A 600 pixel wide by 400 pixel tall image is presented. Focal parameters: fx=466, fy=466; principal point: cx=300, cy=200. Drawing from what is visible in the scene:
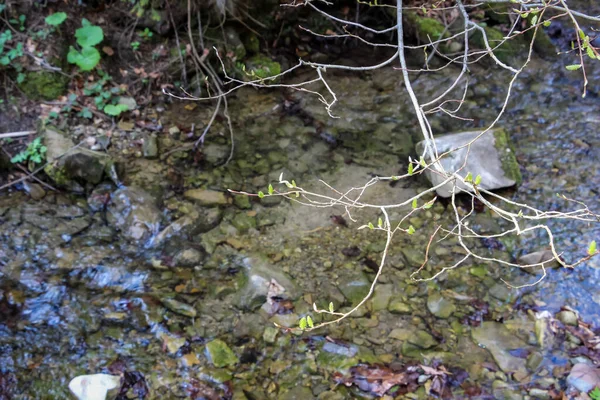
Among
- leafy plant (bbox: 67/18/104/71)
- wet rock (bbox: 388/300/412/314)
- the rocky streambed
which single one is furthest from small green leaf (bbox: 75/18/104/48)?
wet rock (bbox: 388/300/412/314)

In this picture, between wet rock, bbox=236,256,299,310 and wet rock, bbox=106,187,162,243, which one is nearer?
wet rock, bbox=236,256,299,310

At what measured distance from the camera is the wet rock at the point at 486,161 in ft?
12.5

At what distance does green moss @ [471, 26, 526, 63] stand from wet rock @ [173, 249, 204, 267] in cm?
405

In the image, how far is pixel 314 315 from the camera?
3.12 meters

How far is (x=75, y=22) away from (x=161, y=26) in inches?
30.8

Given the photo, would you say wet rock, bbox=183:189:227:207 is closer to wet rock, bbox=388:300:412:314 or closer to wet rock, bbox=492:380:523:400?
wet rock, bbox=388:300:412:314

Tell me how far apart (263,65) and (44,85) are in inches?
83.5

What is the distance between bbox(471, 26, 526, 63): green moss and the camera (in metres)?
5.33

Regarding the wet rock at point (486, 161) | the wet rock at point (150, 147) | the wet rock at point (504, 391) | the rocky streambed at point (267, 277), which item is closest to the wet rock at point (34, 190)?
the rocky streambed at point (267, 277)

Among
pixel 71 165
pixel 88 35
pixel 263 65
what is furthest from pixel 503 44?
pixel 71 165

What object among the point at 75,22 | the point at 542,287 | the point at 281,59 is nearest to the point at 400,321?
the point at 542,287

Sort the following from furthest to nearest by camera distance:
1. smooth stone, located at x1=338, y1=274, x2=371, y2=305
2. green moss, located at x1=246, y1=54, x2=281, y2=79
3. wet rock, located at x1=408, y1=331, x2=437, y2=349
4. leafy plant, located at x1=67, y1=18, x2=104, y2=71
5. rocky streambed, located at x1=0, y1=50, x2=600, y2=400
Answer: green moss, located at x1=246, y1=54, x2=281, y2=79
leafy plant, located at x1=67, y1=18, x2=104, y2=71
smooth stone, located at x1=338, y1=274, x2=371, y2=305
wet rock, located at x1=408, y1=331, x2=437, y2=349
rocky streambed, located at x1=0, y1=50, x2=600, y2=400

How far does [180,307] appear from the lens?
3.13m

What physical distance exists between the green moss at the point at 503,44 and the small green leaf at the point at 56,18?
433 centimetres
